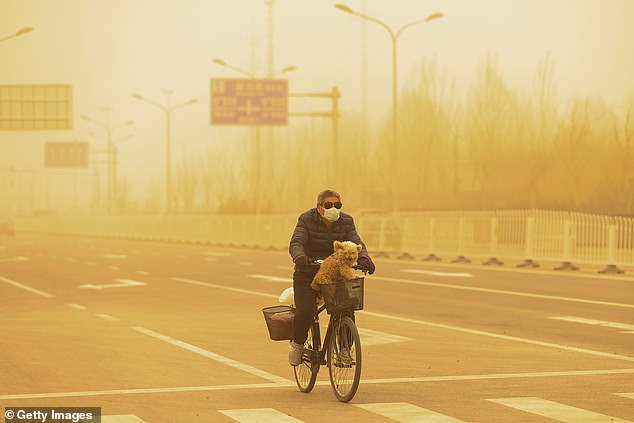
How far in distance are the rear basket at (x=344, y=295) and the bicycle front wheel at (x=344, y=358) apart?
0.14m

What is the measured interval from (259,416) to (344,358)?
0.94 metres

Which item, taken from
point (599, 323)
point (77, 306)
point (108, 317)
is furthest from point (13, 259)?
point (599, 323)

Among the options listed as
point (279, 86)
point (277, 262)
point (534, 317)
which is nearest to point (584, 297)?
point (534, 317)

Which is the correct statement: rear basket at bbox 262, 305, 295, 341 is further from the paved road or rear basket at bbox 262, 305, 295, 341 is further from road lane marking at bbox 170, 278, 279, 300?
road lane marking at bbox 170, 278, 279, 300

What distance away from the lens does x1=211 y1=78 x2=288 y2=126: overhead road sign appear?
5662 cm

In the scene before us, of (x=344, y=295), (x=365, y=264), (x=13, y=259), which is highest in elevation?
(x=365, y=264)

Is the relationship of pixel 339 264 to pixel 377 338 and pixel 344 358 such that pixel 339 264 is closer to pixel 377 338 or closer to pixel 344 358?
pixel 344 358

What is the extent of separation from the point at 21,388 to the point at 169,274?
19482 millimetres

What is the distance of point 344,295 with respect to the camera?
9047 millimetres

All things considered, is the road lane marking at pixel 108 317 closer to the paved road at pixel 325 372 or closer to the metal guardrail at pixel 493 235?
the paved road at pixel 325 372

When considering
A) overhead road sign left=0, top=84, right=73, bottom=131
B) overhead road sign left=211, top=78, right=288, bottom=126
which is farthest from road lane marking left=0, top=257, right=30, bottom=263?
overhead road sign left=0, top=84, right=73, bottom=131

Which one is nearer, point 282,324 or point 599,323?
point 282,324

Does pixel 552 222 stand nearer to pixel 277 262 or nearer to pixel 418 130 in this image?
pixel 277 262

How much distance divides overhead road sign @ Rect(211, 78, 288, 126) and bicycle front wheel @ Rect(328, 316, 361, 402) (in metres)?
47.5
